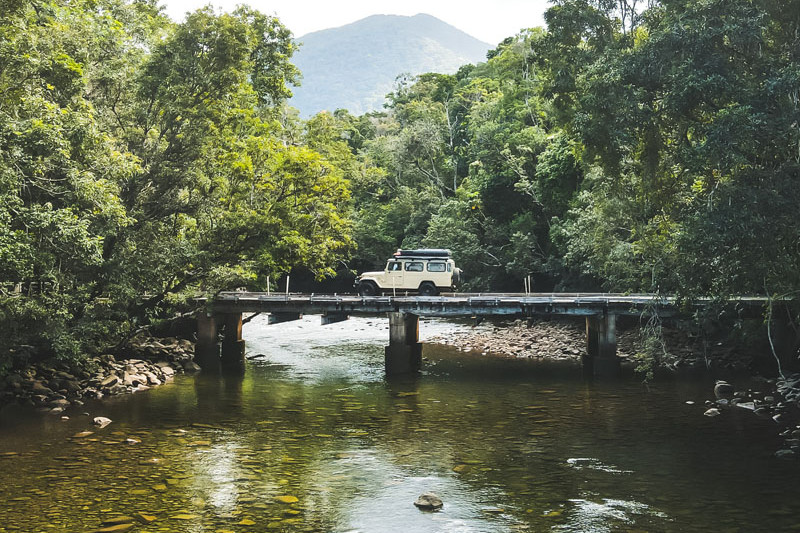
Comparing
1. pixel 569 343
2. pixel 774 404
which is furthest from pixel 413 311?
pixel 774 404

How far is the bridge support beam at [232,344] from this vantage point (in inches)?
1199

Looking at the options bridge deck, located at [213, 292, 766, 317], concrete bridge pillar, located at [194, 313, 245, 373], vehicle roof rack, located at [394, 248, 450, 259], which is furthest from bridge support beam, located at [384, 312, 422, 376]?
concrete bridge pillar, located at [194, 313, 245, 373]

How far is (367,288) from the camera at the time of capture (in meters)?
32.6

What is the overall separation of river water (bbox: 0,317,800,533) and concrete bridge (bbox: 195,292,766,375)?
3045 mm

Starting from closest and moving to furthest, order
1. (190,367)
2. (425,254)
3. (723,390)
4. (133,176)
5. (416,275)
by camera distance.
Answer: (723,390) → (133,176) → (190,367) → (416,275) → (425,254)

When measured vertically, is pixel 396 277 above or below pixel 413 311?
above

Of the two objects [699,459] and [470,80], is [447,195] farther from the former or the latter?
[699,459]

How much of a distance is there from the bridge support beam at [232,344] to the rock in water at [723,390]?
19.1 metres

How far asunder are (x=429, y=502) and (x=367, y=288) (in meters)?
20.6

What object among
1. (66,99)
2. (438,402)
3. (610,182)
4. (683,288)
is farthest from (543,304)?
→ (66,99)

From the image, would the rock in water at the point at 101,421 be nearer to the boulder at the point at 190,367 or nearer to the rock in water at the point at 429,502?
the boulder at the point at 190,367

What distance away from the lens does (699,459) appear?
1540 centimetres

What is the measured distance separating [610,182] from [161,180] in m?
16.5

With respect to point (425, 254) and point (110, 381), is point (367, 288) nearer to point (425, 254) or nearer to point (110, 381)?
point (425, 254)
